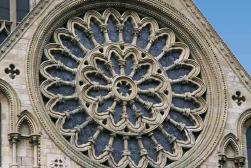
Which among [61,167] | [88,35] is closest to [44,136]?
[61,167]

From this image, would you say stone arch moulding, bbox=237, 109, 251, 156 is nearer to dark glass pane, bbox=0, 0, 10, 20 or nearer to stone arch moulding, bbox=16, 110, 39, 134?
stone arch moulding, bbox=16, 110, 39, 134

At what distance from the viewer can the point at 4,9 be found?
3806 centimetres

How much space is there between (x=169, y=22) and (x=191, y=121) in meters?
2.89

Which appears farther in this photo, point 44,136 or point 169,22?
point 169,22

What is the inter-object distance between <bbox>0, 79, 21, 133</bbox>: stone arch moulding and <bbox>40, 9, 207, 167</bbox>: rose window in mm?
1045

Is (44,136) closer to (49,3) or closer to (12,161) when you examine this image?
(12,161)

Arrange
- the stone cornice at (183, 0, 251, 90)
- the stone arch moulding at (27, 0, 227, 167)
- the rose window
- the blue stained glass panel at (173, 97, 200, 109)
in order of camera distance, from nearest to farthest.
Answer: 1. the stone arch moulding at (27, 0, 227, 167)
2. the rose window
3. the blue stained glass panel at (173, 97, 200, 109)
4. the stone cornice at (183, 0, 251, 90)

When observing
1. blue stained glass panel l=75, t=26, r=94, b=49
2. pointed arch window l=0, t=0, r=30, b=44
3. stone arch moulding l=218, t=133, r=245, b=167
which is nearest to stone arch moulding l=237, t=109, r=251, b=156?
stone arch moulding l=218, t=133, r=245, b=167

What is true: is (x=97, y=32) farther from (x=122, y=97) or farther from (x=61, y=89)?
(x=61, y=89)

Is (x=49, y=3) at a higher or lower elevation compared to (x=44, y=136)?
higher

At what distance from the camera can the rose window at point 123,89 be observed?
34.1 m

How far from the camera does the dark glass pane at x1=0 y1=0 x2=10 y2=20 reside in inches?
1496

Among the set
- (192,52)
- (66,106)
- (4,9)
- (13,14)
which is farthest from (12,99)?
(192,52)

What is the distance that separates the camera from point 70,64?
3488cm
